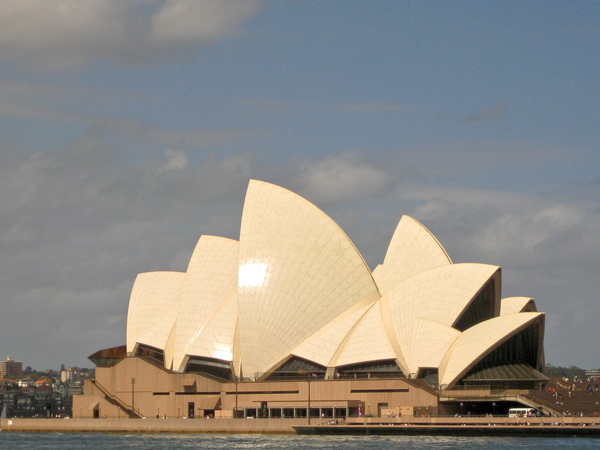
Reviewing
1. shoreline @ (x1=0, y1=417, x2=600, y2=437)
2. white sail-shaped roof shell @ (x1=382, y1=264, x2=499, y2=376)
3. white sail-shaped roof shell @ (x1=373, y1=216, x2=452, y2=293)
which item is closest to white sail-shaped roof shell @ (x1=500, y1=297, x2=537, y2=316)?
white sail-shaped roof shell @ (x1=373, y1=216, x2=452, y2=293)

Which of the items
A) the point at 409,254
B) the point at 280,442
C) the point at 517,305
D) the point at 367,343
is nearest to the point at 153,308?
the point at 409,254

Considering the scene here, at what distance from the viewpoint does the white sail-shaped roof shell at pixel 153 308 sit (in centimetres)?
8312

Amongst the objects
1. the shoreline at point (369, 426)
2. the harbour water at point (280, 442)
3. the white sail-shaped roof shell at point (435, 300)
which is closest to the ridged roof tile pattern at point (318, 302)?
the white sail-shaped roof shell at point (435, 300)

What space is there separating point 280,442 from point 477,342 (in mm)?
15051

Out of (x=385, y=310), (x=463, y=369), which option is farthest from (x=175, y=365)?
(x=463, y=369)

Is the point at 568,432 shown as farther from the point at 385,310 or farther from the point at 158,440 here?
the point at 158,440

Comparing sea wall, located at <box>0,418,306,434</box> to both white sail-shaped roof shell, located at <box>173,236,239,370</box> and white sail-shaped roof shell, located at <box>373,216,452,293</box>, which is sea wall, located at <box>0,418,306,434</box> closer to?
white sail-shaped roof shell, located at <box>173,236,239,370</box>

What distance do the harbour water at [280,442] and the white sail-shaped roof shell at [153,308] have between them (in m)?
11.0

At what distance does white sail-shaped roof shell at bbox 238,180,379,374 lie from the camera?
2945 inches

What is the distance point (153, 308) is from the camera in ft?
279

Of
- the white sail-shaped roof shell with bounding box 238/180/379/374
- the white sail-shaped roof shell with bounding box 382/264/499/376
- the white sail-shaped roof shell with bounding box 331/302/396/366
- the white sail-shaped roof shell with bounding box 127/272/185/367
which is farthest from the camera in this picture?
the white sail-shaped roof shell with bounding box 127/272/185/367

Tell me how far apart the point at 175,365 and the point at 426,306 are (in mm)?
20014

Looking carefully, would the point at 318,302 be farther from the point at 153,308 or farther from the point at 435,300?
the point at 153,308

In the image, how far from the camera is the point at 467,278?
71.3m
